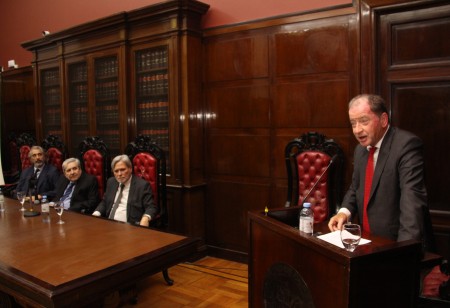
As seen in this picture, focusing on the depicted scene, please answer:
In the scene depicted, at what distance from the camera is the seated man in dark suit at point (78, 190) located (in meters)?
3.59

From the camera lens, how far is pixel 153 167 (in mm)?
3574

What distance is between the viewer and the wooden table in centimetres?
156

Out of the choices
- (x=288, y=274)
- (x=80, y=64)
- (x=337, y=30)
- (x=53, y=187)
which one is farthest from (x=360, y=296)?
(x=80, y=64)

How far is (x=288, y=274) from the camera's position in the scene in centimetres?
162

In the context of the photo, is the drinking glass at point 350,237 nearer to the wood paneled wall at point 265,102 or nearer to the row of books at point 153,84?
the wood paneled wall at point 265,102

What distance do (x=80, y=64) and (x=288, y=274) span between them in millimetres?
4323

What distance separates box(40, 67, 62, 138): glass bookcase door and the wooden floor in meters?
2.99

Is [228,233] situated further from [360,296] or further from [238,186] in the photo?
[360,296]

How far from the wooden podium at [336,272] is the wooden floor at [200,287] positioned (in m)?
1.33

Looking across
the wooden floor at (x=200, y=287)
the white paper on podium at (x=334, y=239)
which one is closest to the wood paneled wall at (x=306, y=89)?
the wooden floor at (x=200, y=287)

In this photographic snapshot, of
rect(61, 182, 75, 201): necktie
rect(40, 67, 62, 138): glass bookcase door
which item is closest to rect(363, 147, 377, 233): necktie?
rect(61, 182, 75, 201): necktie

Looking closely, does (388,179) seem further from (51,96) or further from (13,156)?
(13,156)

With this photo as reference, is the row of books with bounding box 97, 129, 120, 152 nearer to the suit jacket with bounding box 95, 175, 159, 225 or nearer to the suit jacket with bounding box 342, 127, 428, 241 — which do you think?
the suit jacket with bounding box 95, 175, 159, 225

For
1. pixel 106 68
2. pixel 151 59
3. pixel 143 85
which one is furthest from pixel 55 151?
pixel 151 59
